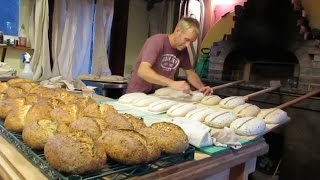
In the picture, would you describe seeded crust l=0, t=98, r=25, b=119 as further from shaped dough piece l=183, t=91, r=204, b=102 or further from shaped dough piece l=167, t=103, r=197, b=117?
shaped dough piece l=183, t=91, r=204, b=102

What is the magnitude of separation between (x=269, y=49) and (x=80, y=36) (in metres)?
2.60

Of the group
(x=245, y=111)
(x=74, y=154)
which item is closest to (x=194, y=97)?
(x=245, y=111)

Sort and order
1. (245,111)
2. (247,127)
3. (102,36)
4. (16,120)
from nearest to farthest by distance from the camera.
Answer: (16,120)
(247,127)
(245,111)
(102,36)

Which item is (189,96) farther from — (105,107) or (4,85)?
(4,85)

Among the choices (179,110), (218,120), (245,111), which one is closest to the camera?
(218,120)

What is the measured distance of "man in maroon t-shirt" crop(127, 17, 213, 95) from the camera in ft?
7.01

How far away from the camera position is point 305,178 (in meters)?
2.76

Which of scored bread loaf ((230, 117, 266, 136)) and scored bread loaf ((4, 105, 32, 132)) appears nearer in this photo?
scored bread loaf ((4, 105, 32, 132))

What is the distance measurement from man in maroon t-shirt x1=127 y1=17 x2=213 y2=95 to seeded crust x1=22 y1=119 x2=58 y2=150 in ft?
4.03

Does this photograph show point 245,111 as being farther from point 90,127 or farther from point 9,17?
point 9,17

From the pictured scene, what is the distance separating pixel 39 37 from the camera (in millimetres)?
3615

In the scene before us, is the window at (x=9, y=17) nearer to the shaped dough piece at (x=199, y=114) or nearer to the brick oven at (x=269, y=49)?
the brick oven at (x=269, y=49)

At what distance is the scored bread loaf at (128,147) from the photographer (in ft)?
2.55

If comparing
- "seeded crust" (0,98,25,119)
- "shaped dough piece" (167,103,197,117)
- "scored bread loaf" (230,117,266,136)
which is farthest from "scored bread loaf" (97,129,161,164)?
"shaped dough piece" (167,103,197,117)
